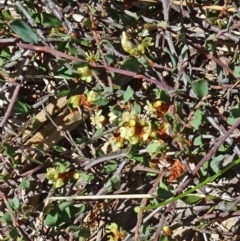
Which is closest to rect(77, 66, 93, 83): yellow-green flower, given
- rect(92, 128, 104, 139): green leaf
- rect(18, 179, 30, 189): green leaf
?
rect(92, 128, 104, 139): green leaf

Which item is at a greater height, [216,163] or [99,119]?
[99,119]

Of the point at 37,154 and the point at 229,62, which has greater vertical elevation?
the point at 229,62

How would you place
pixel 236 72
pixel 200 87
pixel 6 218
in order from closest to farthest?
1. pixel 200 87
2. pixel 236 72
3. pixel 6 218

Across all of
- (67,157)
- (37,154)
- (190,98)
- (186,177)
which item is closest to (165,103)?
(190,98)

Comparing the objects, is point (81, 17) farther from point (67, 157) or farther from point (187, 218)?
point (187, 218)

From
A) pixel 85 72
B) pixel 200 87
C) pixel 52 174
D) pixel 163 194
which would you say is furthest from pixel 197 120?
pixel 52 174

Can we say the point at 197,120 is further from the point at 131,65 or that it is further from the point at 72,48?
the point at 72,48

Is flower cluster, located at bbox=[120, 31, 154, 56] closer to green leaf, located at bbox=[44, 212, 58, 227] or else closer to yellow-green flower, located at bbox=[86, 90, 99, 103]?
yellow-green flower, located at bbox=[86, 90, 99, 103]
